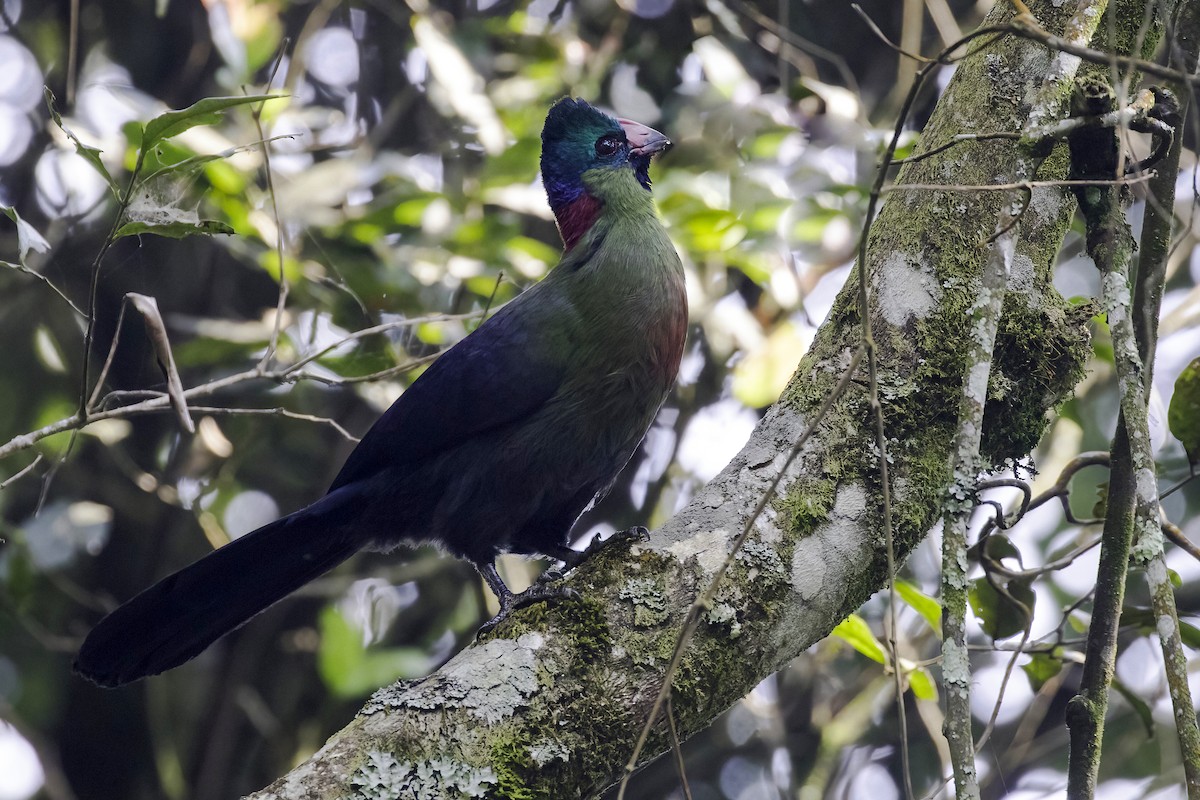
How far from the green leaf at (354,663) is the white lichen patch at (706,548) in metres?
2.18

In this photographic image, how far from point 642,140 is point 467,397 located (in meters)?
1.03

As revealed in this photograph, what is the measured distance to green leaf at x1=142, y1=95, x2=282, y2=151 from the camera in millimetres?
2193

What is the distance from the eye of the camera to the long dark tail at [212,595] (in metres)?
2.62

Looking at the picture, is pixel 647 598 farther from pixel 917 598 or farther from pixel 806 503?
pixel 917 598

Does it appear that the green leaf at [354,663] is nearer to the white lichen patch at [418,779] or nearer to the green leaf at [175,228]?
the green leaf at [175,228]

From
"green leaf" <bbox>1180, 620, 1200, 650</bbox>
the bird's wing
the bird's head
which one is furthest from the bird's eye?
"green leaf" <bbox>1180, 620, 1200, 650</bbox>

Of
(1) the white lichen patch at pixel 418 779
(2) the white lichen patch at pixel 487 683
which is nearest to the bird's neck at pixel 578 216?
(2) the white lichen patch at pixel 487 683

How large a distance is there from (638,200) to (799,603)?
151 cm

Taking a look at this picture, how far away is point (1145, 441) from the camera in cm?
187

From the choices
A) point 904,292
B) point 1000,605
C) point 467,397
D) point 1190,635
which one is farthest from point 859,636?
point 467,397

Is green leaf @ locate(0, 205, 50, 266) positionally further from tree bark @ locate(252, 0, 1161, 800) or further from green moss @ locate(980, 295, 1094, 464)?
green moss @ locate(980, 295, 1094, 464)

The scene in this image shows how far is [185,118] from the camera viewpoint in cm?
226

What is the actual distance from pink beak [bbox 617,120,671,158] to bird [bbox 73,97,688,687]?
36 centimetres

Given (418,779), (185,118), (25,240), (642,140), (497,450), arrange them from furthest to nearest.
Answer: (642,140) → (497,450) → (25,240) → (185,118) → (418,779)
